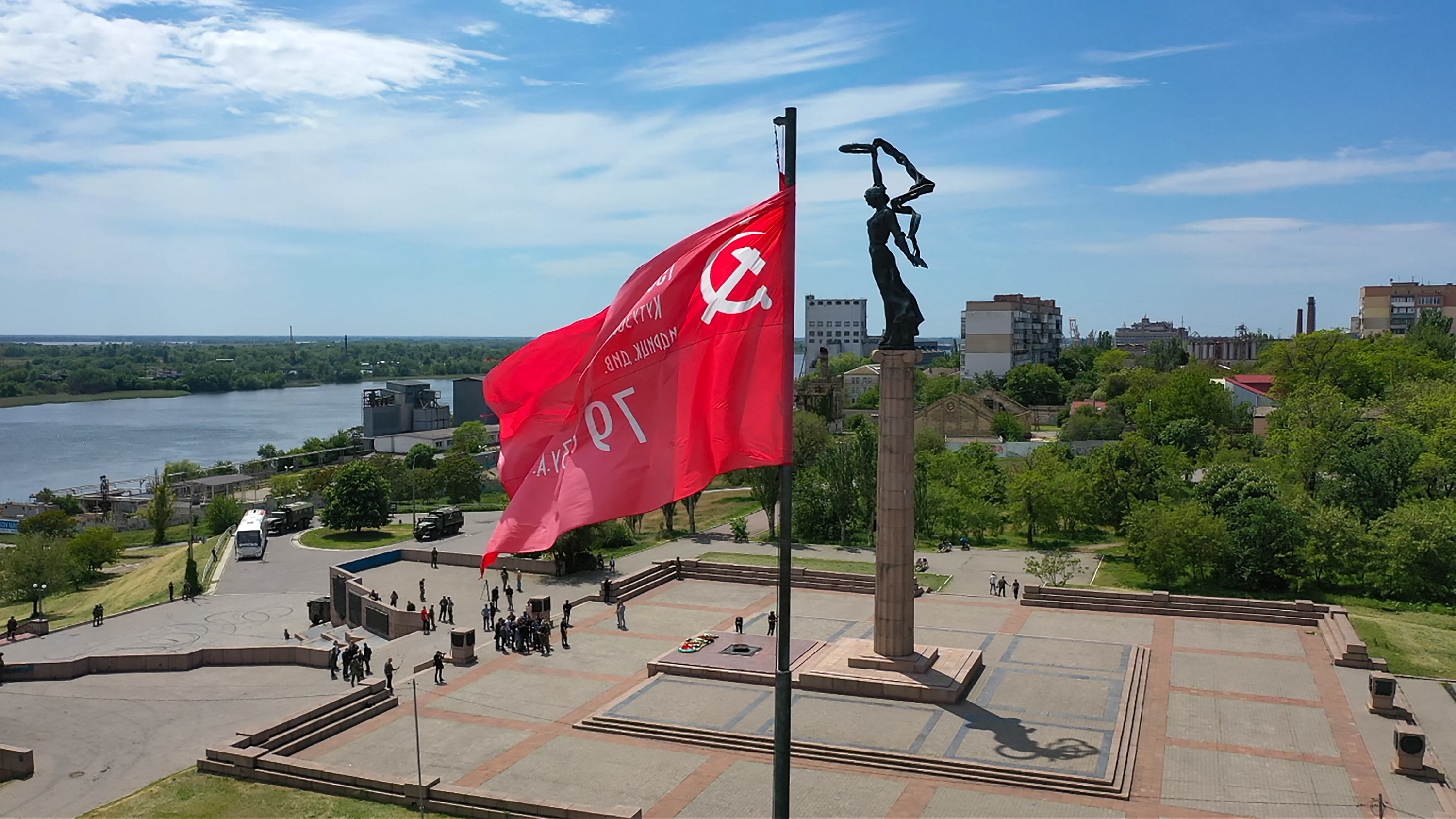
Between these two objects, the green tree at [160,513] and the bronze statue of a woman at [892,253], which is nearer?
the bronze statue of a woman at [892,253]

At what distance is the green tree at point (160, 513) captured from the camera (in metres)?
73.2

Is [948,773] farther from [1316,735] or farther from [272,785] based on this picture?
[272,785]

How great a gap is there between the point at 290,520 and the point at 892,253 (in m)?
48.6

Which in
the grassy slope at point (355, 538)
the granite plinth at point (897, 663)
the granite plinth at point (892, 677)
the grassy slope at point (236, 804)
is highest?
the granite plinth at point (897, 663)

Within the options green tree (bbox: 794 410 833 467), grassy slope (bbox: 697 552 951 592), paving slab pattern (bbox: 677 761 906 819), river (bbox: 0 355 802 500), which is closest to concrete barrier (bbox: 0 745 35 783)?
paving slab pattern (bbox: 677 761 906 819)

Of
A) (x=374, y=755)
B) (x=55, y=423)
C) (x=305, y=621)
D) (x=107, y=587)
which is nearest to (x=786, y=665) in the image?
(x=374, y=755)

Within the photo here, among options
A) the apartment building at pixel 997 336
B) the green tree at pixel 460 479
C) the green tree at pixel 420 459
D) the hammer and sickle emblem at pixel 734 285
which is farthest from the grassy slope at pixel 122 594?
the apartment building at pixel 997 336

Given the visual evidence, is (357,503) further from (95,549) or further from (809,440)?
(809,440)

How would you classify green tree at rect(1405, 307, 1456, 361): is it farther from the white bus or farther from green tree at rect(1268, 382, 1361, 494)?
the white bus

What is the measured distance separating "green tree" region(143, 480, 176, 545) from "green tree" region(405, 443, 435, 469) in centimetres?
1901

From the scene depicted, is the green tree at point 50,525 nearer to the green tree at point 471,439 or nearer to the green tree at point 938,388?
the green tree at point 471,439

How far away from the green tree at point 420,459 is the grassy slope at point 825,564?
4880 cm

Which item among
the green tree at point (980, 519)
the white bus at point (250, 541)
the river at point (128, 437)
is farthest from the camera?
the river at point (128, 437)

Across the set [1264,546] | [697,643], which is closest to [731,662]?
[697,643]
